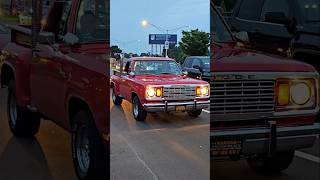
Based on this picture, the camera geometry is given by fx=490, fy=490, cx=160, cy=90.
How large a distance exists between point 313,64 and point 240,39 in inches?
13.3

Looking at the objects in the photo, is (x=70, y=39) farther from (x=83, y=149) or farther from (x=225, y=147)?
(x=225, y=147)

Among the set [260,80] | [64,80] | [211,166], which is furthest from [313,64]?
[64,80]

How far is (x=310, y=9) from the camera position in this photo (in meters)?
2.12

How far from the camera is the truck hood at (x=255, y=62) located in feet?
6.97

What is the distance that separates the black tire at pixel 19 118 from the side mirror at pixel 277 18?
50.1 inches

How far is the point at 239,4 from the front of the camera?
85.7 inches

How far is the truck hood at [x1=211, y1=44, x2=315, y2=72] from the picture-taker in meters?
2.12

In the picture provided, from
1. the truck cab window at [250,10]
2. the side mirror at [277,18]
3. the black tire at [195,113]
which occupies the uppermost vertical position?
the truck cab window at [250,10]

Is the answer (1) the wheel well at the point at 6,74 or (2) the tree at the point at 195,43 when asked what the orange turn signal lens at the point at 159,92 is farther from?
(1) the wheel well at the point at 6,74

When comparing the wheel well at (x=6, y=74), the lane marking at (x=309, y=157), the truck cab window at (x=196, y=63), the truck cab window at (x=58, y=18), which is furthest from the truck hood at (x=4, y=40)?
the lane marking at (x=309, y=157)

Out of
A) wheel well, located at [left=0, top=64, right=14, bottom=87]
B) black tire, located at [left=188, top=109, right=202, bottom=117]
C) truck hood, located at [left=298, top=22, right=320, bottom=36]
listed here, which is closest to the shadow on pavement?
wheel well, located at [left=0, top=64, right=14, bottom=87]

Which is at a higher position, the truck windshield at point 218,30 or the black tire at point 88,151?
the truck windshield at point 218,30

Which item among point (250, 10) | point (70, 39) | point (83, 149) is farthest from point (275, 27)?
point (83, 149)

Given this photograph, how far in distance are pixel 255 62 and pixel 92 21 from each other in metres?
0.74
